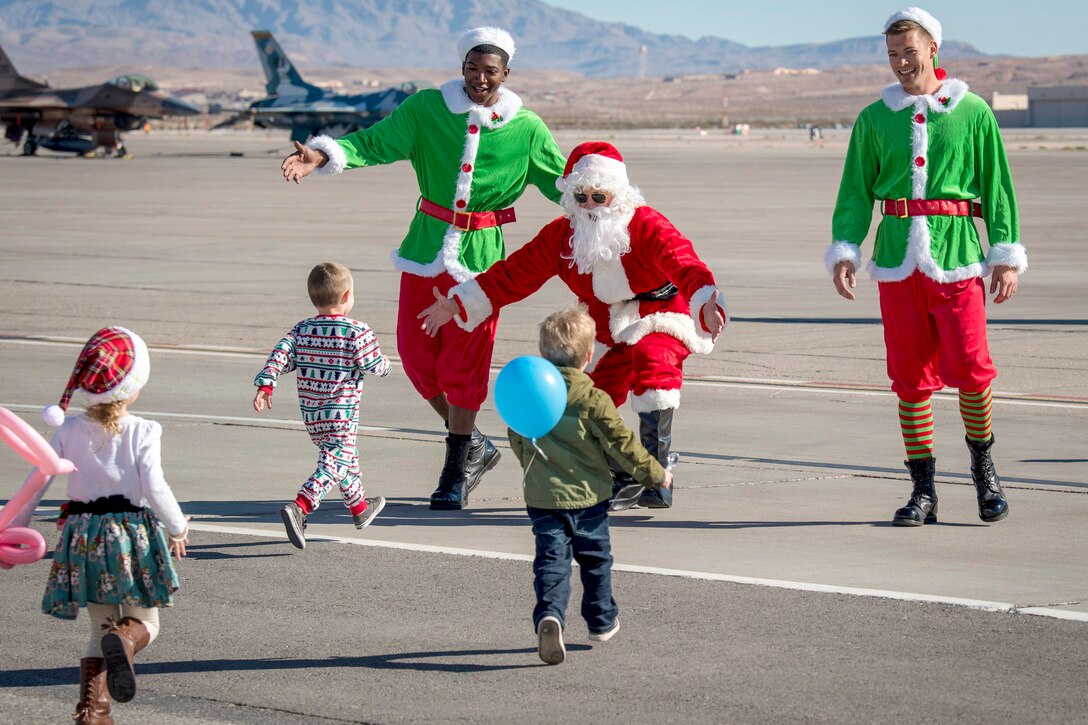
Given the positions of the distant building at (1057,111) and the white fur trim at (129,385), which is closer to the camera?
the white fur trim at (129,385)

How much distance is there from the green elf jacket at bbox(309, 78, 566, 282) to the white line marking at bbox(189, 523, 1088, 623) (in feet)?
5.41

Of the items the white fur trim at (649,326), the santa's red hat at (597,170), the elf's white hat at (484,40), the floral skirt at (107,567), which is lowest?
the floral skirt at (107,567)

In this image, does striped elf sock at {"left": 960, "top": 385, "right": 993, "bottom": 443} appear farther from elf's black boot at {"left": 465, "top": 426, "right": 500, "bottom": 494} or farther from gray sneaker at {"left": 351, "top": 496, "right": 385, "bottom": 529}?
gray sneaker at {"left": 351, "top": 496, "right": 385, "bottom": 529}

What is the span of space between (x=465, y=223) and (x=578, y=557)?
9.94ft

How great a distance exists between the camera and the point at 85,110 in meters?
62.4

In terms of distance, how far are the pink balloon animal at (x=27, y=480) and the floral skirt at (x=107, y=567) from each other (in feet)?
0.37

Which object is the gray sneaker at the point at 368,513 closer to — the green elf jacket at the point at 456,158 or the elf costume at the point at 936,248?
the green elf jacket at the point at 456,158

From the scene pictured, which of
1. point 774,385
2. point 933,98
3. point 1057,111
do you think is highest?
point 933,98

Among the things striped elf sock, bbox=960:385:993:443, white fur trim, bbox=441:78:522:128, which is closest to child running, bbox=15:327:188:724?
white fur trim, bbox=441:78:522:128

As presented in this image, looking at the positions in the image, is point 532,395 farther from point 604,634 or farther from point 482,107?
point 482,107

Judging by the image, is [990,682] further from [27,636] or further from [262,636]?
[27,636]

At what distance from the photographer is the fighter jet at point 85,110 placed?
62312mm

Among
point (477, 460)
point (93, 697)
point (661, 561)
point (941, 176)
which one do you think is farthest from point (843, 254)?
point (93, 697)

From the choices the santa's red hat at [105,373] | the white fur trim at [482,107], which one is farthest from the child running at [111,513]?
the white fur trim at [482,107]
